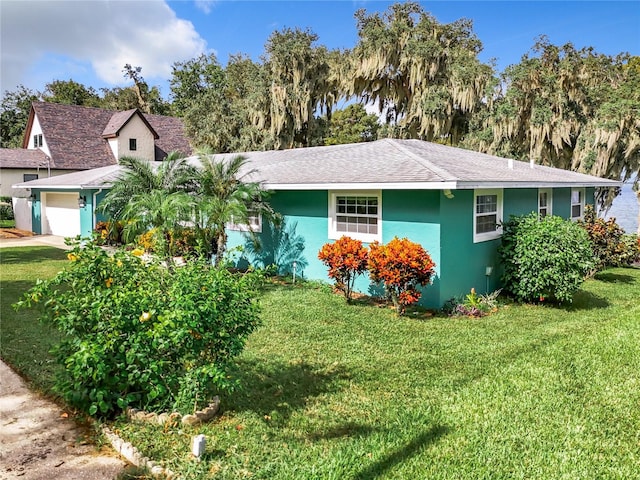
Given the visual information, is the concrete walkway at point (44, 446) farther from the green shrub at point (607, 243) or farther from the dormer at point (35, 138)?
the dormer at point (35, 138)

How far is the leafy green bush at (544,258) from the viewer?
873 cm

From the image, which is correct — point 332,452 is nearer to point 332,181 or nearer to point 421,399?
point 421,399

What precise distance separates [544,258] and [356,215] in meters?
3.76

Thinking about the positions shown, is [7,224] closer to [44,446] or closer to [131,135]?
[131,135]

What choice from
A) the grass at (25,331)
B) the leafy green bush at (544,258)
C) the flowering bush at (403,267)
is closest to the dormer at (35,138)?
the grass at (25,331)

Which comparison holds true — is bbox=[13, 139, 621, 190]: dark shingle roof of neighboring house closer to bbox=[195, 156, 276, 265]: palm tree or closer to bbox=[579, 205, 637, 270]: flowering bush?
bbox=[195, 156, 276, 265]: palm tree

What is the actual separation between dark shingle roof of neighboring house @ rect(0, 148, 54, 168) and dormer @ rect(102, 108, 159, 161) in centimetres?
380

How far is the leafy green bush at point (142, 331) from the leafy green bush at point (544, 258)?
647 cm

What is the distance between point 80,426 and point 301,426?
2.01 metres

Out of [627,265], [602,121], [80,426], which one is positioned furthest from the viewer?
[602,121]

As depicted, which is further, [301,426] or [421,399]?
[421,399]

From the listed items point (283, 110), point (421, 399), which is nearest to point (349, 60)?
point (283, 110)

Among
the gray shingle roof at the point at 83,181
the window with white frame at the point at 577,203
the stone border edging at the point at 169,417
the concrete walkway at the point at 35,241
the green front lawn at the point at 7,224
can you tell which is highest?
the gray shingle roof at the point at 83,181

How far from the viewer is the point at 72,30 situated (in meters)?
10.1
